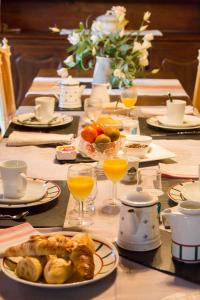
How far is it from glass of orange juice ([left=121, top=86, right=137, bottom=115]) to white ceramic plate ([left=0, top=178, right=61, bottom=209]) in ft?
3.57

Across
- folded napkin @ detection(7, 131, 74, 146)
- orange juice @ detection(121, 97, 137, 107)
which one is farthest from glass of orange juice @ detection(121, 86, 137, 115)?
folded napkin @ detection(7, 131, 74, 146)

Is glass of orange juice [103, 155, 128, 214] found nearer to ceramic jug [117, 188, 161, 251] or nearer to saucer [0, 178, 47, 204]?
saucer [0, 178, 47, 204]

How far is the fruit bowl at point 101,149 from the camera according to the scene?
5.64ft

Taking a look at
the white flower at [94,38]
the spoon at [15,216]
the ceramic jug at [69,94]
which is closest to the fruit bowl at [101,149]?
the spoon at [15,216]

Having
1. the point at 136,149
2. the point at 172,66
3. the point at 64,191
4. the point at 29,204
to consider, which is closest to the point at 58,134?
the point at 136,149

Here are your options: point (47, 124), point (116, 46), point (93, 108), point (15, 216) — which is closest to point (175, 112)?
point (93, 108)

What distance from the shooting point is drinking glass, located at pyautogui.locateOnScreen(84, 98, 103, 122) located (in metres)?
2.37

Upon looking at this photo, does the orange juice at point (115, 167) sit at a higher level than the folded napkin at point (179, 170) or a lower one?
higher

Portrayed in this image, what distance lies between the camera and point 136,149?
6.02 feet

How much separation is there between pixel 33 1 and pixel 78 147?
10.3 feet

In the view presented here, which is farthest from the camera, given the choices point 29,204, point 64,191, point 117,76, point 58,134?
point 117,76

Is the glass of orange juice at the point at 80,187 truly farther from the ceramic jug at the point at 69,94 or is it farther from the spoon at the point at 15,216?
the ceramic jug at the point at 69,94

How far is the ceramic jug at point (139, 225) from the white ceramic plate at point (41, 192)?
0.98 ft

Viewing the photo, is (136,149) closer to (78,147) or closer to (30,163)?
(78,147)
